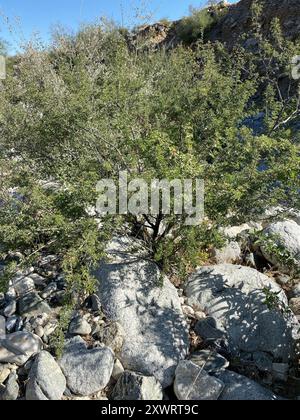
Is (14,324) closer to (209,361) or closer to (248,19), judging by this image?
(209,361)

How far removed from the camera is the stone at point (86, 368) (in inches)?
95.0

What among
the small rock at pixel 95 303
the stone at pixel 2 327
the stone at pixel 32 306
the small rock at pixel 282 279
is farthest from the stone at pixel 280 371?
the stone at pixel 2 327

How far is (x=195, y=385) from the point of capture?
8.03 feet

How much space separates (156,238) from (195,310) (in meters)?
0.68

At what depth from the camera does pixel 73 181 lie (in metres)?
3.10

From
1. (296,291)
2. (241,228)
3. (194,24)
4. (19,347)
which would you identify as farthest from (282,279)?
(194,24)

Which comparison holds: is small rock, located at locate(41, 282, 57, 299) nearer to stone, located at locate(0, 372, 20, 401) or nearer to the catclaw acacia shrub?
the catclaw acacia shrub

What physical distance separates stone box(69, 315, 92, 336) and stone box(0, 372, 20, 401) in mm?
498

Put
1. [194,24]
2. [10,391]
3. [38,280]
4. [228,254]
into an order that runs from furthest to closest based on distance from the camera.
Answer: [194,24], [228,254], [38,280], [10,391]

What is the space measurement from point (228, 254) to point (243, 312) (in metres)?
0.81

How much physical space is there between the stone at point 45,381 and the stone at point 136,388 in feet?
1.13

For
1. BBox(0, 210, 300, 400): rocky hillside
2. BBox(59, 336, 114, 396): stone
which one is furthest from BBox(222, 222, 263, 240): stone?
BBox(59, 336, 114, 396): stone

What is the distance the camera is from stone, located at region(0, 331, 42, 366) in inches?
97.5
